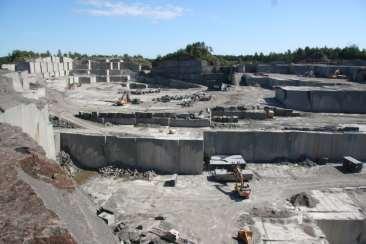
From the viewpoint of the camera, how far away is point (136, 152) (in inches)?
883

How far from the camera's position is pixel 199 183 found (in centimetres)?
2072

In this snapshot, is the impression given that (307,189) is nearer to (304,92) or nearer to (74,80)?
(304,92)

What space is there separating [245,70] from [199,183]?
41730 millimetres

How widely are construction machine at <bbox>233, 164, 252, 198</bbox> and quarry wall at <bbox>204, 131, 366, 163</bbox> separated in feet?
9.80

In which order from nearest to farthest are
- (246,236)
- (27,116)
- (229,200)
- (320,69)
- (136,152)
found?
(246,236) < (27,116) < (229,200) < (136,152) < (320,69)

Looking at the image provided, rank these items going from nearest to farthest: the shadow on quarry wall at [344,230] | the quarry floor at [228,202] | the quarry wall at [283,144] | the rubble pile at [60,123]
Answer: the quarry floor at [228,202]
the shadow on quarry wall at [344,230]
the quarry wall at [283,144]
the rubble pile at [60,123]

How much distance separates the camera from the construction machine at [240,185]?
1841 cm

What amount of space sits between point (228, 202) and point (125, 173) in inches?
260

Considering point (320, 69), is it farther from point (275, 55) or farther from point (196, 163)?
point (196, 163)

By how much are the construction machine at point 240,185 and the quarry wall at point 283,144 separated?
299cm

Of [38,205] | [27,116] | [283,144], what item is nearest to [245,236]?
[38,205]

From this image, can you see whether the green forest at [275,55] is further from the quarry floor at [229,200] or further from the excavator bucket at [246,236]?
the excavator bucket at [246,236]

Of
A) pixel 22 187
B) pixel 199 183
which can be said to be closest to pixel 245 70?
pixel 199 183

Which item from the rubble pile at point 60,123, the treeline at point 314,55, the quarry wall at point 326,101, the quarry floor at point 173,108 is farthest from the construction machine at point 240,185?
the treeline at point 314,55
